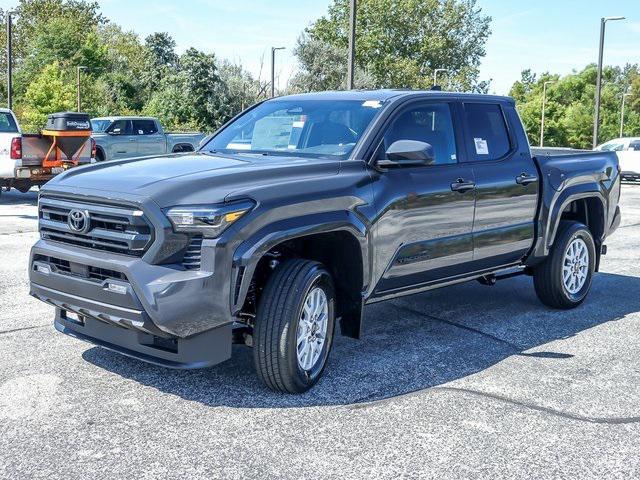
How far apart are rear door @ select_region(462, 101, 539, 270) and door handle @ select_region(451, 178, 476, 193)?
0.11 m

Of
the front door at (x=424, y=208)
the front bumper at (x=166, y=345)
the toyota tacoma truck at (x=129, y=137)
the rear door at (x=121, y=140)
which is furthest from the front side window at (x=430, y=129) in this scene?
the rear door at (x=121, y=140)

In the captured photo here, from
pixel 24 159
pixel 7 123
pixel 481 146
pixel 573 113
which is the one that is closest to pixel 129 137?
pixel 7 123

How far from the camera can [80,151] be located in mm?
15781

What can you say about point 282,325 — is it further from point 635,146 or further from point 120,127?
point 635,146

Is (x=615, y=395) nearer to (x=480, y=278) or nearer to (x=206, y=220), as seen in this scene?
(x=480, y=278)

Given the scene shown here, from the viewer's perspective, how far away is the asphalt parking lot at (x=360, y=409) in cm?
379

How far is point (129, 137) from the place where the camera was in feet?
82.8

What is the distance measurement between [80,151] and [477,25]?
6446 cm

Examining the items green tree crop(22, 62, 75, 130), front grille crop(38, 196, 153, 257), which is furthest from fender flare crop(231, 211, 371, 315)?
green tree crop(22, 62, 75, 130)

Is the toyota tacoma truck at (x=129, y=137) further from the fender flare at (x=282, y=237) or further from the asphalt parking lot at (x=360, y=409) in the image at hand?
the fender flare at (x=282, y=237)

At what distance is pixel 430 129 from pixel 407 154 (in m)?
0.84

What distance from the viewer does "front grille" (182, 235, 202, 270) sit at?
422cm

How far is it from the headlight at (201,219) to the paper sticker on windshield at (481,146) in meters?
2.64

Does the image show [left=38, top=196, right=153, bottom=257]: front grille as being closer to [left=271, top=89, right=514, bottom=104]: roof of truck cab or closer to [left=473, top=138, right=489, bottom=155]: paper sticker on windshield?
[left=271, top=89, right=514, bottom=104]: roof of truck cab
